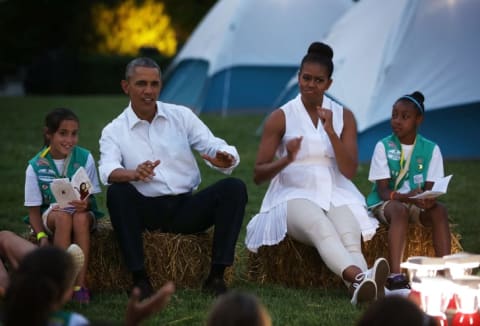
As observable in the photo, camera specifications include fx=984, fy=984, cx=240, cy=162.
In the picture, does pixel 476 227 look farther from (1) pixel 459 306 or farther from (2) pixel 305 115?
(1) pixel 459 306

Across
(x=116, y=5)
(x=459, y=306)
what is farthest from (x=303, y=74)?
(x=116, y=5)

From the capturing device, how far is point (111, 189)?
5172 mm

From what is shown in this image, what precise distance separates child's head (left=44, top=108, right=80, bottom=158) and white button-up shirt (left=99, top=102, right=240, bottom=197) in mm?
184

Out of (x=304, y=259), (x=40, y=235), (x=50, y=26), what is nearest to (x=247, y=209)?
(x=304, y=259)

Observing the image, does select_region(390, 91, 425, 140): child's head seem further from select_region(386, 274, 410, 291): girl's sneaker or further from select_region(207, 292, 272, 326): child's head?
select_region(207, 292, 272, 326): child's head

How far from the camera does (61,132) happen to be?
5.35 m

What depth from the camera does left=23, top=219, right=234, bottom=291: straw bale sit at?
17.7 feet

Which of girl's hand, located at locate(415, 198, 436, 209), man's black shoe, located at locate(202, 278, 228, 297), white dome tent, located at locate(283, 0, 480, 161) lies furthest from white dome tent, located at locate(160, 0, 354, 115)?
man's black shoe, located at locate(202, 278, 228, 297)

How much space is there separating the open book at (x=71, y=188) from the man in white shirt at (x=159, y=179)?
10 centimetres

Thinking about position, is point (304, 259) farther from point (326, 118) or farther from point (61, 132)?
point (61, 132)

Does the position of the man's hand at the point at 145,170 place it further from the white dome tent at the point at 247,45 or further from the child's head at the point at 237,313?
the white dome tent at the point at 247,45

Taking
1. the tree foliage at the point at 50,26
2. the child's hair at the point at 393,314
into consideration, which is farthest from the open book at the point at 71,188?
the tree foliage at the point at 50,26

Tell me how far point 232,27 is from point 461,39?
7.30 metres

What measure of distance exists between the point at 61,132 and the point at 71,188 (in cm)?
37
